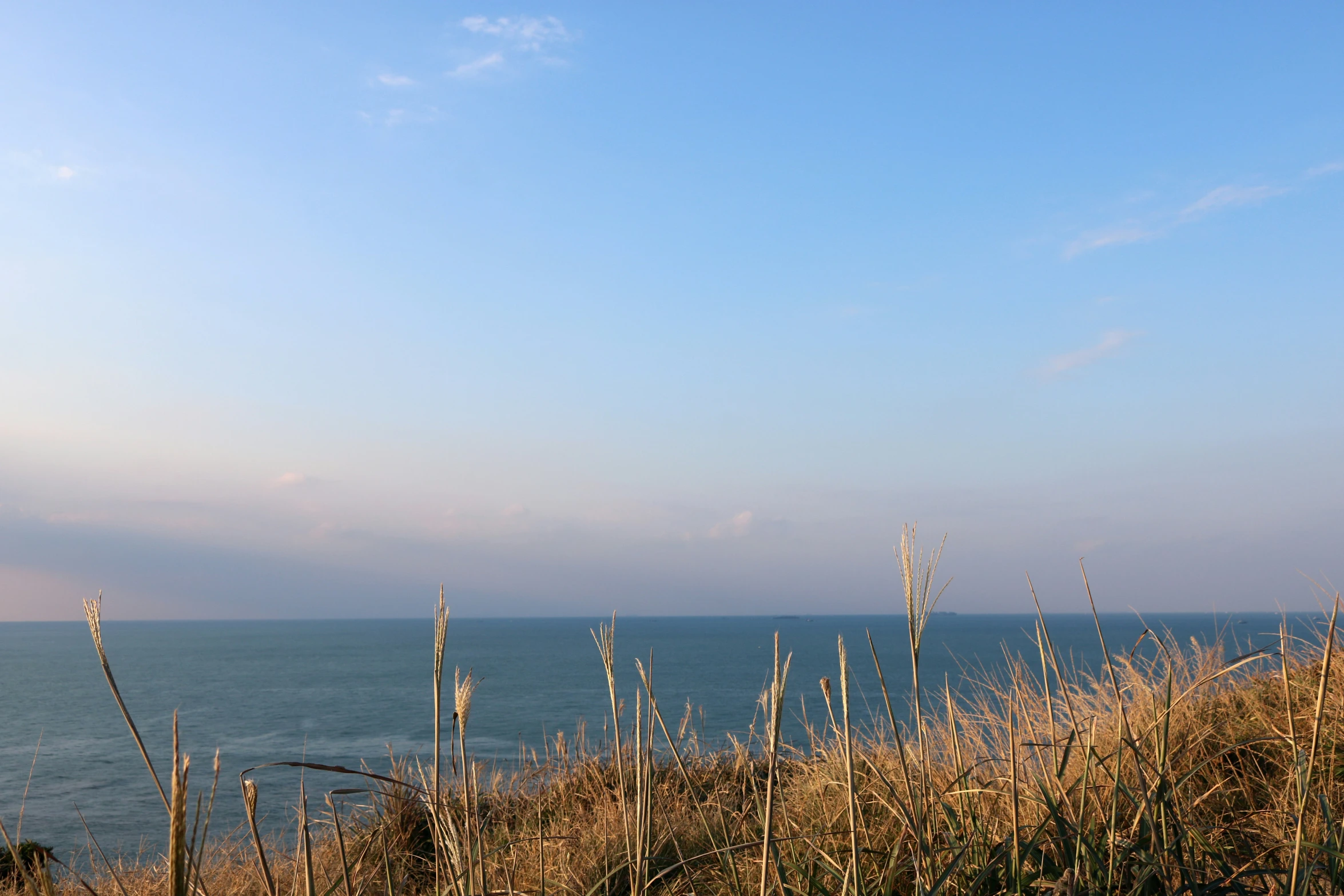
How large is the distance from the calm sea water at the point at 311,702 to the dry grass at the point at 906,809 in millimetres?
599

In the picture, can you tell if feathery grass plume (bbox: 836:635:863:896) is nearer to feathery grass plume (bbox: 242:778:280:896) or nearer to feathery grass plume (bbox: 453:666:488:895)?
feathery grass plume (bbox: 453:666:488:895)

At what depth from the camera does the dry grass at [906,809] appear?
2.06 meters

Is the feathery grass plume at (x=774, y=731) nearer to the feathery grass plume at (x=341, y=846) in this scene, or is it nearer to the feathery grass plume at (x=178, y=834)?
the feathery grass plume at (x=341, y=846)

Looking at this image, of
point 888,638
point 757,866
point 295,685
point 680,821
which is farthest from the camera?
point 888,638

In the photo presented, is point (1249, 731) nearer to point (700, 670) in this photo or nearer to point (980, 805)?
point (980, 805)

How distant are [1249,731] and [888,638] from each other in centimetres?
14635

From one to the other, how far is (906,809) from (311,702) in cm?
7562

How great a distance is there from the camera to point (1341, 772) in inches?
182

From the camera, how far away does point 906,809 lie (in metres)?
2.72

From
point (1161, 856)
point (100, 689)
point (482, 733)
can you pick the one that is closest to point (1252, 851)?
point (1161, 856)

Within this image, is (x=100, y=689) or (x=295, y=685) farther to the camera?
(x=100, y=689)

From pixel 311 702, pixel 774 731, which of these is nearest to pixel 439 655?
pixel 774 731

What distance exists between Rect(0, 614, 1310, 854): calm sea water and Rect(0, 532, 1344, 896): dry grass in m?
0.60

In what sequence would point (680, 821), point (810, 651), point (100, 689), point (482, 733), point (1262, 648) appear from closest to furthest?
point (1262, 648) < point (680, 821) < point (482, 733) < point (100, 689) < point (810, 651)
